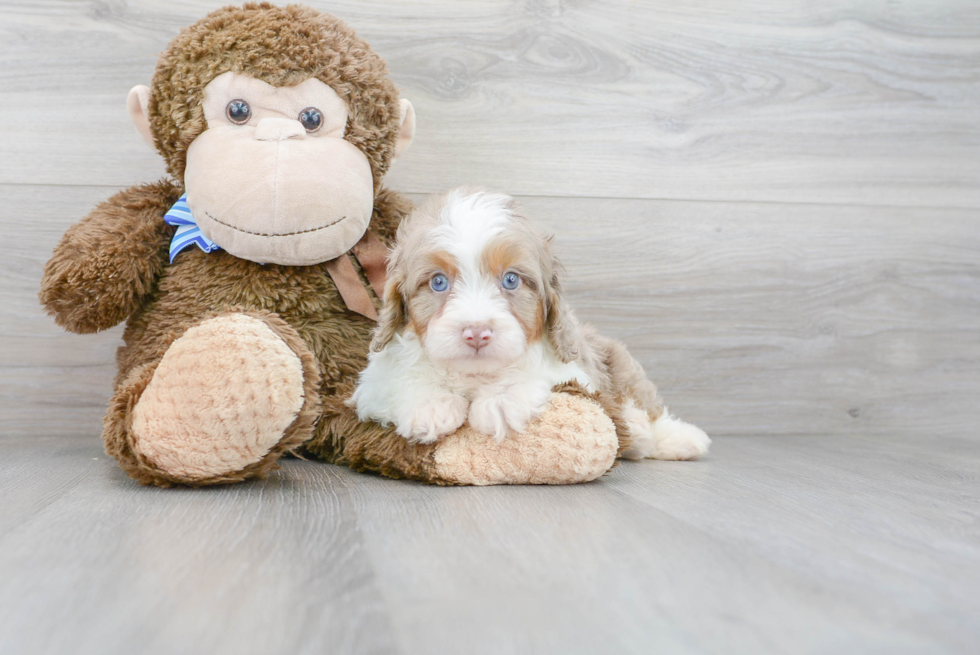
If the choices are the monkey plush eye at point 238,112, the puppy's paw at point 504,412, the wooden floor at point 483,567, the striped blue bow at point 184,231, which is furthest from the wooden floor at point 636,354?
the monkey plush eye at point 238,112

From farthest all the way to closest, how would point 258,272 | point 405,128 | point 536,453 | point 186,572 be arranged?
point 405,128 < point 258,272 < point 536,453 < point 186,572

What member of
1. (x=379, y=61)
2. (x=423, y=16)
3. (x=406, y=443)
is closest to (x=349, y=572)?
(x=406, y=443)

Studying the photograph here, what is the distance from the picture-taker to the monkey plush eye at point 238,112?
1445mm

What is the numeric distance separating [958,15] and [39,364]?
255cm

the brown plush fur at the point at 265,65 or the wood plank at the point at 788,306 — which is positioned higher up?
the brown plush fur at the point at 265,65

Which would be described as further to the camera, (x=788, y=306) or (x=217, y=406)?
(x=788, y=306)

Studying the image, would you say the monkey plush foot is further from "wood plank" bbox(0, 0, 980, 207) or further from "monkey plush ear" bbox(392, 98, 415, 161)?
"wood plank" bbox(0, 0, 980, 207)

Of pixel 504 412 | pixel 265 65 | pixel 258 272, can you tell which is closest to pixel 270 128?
pixel 265 65

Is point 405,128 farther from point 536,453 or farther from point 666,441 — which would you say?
point 666,441

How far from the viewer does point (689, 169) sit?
6.79 feet

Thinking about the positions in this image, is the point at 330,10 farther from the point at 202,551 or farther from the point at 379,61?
the point at 202,551

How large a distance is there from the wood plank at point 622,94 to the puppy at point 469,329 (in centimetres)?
63

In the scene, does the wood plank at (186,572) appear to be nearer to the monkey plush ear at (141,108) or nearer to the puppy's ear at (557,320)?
the puppy's ear at (557,320)

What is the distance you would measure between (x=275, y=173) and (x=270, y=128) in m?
0.09
